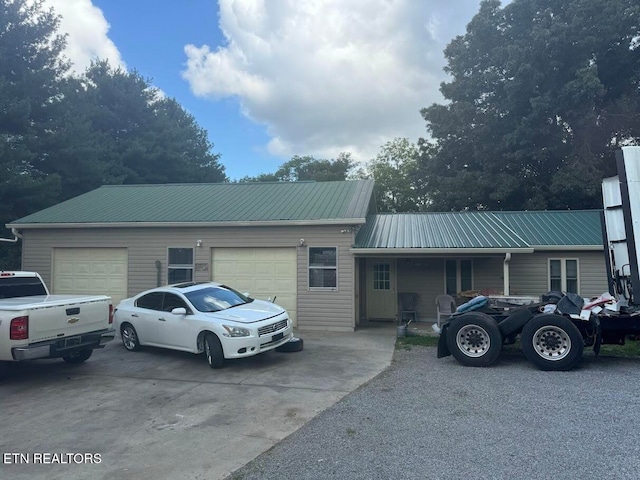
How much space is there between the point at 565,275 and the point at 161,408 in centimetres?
1114

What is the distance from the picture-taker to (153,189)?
15625mm

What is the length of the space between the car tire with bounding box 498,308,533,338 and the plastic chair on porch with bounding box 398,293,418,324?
523 cm

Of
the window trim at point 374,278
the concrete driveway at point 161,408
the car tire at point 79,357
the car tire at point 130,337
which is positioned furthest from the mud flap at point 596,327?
the car tire at point 79,357

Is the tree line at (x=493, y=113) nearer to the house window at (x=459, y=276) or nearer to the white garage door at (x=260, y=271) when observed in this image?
the house window at (x=459, y=276)

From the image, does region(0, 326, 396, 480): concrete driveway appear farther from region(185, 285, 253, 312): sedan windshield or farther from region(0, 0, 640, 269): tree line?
region(0, 0, 640, 269): tree line

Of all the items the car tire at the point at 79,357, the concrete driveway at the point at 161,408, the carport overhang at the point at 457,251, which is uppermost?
the carport overhang at the point at 457,251

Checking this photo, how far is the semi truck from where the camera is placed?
6949 millimetres

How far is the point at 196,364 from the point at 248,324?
1.42 meters

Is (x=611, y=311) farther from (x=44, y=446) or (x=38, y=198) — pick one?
(x=38, y=198)

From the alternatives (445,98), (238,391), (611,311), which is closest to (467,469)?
(238,391)

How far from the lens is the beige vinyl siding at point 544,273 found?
1177cm

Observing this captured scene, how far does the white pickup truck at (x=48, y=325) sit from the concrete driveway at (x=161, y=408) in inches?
22.4

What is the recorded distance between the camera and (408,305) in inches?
497

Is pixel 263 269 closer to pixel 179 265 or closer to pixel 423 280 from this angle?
pixel 179 265
